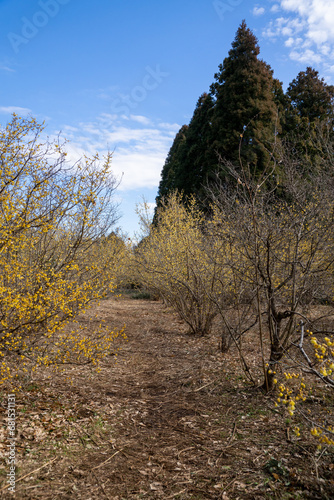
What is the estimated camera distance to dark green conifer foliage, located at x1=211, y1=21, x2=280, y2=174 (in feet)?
58.2

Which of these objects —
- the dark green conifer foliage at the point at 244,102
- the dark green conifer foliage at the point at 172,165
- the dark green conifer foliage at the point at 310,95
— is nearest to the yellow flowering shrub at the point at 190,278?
the dark green conifer foliage at the point at 244,102

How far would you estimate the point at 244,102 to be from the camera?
61.0 ft

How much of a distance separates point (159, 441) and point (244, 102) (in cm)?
1867

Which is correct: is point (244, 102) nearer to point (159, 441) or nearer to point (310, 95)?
point (310, 95)

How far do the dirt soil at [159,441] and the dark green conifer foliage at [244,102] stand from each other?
47.9 ft

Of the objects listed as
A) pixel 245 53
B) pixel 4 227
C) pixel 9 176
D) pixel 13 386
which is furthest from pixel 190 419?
pixel 245 53

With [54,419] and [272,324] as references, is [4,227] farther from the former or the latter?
[272,324]

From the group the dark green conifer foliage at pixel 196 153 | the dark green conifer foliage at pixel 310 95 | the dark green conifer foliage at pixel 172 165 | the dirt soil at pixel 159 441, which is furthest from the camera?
the dark green conifer foliage at pixel 172 165

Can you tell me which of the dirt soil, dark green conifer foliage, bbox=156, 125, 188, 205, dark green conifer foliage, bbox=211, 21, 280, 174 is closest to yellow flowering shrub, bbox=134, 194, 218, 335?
the dirt soil

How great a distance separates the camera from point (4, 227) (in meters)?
4.15

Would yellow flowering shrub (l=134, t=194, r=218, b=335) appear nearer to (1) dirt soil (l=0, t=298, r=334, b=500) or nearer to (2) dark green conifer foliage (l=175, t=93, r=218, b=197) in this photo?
(1) dirt soil (l=0, t=298, r=334, b=500)

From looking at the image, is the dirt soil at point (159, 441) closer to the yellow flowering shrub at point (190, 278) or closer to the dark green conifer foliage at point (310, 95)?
the yellow flowering shrub at point (190, 278)

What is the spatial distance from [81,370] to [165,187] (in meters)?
21.1

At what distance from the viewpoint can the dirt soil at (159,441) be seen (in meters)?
2.76
